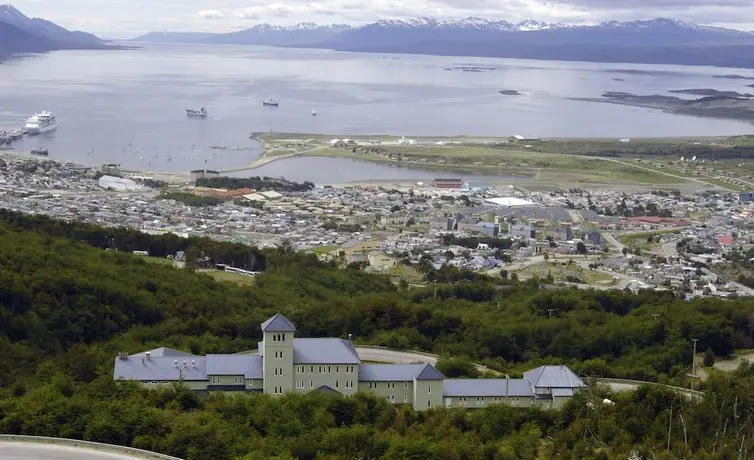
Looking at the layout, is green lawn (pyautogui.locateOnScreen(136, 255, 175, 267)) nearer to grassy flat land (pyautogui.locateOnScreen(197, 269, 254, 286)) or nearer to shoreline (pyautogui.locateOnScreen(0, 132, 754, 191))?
grassy flat land (pyautogui.locateOnScreen(197, 269, 254, 286))

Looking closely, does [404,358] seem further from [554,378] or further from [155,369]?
[155,369]

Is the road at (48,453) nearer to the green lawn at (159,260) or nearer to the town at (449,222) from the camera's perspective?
the green lawn at (159,260)

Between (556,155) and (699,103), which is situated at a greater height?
(699,103)

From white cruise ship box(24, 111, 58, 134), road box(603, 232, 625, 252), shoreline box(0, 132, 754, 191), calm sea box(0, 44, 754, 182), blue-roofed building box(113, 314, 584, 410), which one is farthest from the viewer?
white cruise ship box(24, 111, 58, 134)

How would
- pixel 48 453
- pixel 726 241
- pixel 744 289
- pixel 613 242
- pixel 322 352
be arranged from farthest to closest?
pixel 726 241, pixel 613 242, pixel 744 289, pixel 322 352, pixel 48 453

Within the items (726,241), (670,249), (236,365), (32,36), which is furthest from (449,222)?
(32,36)

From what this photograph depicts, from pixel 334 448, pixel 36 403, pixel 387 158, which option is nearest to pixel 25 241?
pixel 36 403

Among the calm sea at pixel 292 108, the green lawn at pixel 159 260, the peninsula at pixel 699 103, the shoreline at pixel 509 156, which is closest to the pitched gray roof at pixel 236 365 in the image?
the green lawn at pixel 159 260

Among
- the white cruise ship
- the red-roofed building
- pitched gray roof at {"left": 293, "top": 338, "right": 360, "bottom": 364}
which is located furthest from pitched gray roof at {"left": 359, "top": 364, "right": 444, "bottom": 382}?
the white cruise ship
